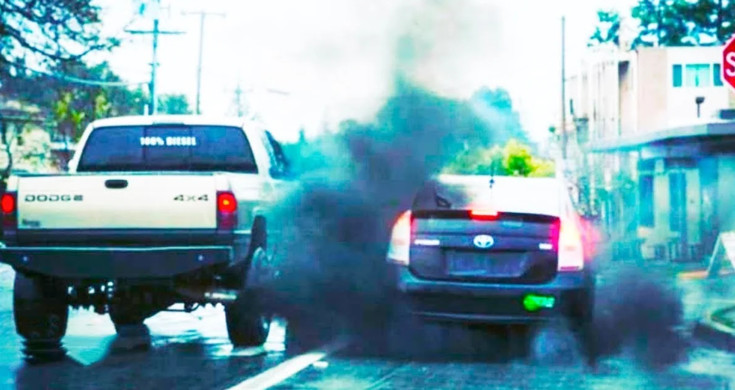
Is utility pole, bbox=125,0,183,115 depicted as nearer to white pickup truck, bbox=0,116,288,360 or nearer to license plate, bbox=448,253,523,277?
white pickup truck, bbox=0,116,288,360

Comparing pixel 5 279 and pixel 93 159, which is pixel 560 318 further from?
pixel 5 279

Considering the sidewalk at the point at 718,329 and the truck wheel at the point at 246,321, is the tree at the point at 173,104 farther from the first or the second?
the truck wheel at the point at 246,321

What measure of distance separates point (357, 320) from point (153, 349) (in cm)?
182

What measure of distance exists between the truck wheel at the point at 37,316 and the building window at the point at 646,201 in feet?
88.3

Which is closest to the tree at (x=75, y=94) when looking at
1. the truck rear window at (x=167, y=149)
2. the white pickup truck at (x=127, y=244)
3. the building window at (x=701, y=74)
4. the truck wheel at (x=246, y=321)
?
the truck rear window at (x=167, y=149)

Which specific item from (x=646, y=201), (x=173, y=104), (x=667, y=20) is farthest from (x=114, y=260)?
(x=667, y=20)

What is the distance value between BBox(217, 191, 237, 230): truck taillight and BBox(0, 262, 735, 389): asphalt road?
1.11 m

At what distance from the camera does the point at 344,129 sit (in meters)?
14.4

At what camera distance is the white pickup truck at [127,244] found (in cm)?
1123

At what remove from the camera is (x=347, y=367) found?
1098 cm

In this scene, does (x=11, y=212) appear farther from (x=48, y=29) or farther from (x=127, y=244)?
(x=48, y=29)

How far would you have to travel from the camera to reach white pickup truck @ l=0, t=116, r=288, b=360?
11.2 m

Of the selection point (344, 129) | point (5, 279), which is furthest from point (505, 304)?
point (5, 279)

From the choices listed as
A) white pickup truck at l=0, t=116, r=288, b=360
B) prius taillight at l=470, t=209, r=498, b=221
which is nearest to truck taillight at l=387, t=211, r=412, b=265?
prius taillight at l=470, t=209, r=498, b=221
